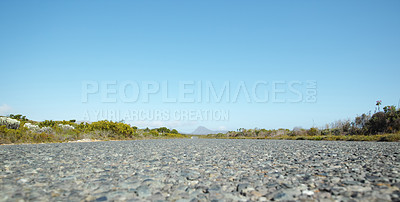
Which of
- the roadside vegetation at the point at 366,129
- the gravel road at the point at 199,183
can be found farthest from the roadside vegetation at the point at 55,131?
the roadside vegetation at the point at 366,129

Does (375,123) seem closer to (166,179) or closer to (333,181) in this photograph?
(333,181)

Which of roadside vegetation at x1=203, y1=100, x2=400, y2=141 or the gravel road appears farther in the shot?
roadside vegetation at x1=203, y1=100, x2=400, y2=141

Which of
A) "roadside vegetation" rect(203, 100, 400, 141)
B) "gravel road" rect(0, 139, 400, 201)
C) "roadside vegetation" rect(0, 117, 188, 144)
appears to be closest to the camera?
"gravel road" rect(0, 139, 400, 201)

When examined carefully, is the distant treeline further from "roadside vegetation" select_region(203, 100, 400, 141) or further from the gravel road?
the gravel road

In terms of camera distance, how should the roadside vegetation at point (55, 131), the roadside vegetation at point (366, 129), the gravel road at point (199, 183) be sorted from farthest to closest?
the roadside vegetation at point (366, 129) < the roadside vegetation at point (55, 131) < the gravel road at point (199, 183)

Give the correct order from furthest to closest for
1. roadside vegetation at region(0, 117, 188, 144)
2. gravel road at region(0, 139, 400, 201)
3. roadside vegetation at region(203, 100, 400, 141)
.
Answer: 1. roadside vegetation at region(203, 100, 400, 141)
2. roadside vegetation at region(0, 117, 188, 144)
3. gravel road at region(0, 139, 400, 201)

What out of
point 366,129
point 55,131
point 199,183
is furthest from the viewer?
point 366,129

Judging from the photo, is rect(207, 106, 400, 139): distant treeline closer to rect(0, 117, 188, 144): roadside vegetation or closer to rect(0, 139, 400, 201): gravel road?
rect(0, 139, 400, 201): gravel road

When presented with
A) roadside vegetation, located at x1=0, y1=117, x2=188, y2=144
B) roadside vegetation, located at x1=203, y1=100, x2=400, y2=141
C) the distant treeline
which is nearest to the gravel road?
roadside vegetation, located at x1=0, y1=117, x2=188, y2=144

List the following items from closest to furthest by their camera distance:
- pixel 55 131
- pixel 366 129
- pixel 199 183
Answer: pixel 199 183
pixel 55 131
pixel 366 129

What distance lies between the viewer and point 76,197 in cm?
256

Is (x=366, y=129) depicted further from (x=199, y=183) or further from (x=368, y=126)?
(x=199, y=183)

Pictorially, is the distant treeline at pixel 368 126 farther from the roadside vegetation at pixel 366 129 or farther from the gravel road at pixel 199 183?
the gravel road at pixel 199 183

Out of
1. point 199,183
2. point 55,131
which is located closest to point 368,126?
point 199,183
